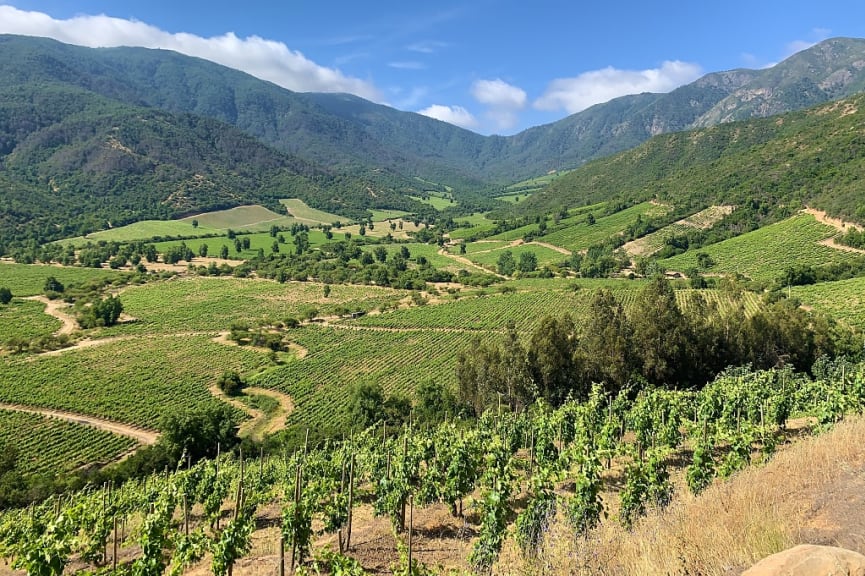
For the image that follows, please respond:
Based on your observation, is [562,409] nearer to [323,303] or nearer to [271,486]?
[271,486]

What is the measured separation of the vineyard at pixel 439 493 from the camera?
11.4 metres

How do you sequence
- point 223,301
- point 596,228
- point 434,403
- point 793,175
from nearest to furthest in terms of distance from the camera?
point 434,403, point 223,301, point 793,175, point 596,228

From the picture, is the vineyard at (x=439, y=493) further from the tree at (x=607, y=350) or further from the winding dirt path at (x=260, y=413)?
the winding dirt path at (x=260, y=413)

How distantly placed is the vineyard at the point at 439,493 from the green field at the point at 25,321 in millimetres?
73044

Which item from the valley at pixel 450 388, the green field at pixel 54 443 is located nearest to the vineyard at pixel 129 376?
the valley at pixel 450 388

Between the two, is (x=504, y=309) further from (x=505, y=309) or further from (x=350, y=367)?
(x=350, y=367)

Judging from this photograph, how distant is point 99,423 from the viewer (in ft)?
156

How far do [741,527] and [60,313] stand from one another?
119 metres

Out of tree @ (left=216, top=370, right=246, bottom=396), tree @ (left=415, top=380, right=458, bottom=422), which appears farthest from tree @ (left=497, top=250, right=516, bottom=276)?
tree @ (left=415, top=380, right=458, bottom=422)

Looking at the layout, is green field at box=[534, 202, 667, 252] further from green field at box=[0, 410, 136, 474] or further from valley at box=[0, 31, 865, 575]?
green field at box=[0, 410, 136, 474]

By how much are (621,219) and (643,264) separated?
141ft

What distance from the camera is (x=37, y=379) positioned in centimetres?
5925

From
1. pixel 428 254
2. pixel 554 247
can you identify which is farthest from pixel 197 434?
pixel 554 247

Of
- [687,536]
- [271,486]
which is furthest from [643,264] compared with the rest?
[687,536]
